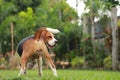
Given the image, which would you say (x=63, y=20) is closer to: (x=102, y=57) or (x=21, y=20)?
(x=21, y=20)

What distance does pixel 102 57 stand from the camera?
20781mm

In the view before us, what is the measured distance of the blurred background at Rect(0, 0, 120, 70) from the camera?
2025 centimetres

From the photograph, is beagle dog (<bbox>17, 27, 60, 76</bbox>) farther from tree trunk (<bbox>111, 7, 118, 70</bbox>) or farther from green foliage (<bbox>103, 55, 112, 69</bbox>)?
green foliage (<bbox>103, 55, 112, 69</bbox>)

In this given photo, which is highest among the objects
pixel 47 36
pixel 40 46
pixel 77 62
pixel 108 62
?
pixel 47 36

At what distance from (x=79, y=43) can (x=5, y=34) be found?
4728mm

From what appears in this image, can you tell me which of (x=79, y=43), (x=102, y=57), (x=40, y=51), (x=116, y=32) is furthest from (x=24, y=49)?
(x=79, y=43)

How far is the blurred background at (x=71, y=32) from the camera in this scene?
797 inches

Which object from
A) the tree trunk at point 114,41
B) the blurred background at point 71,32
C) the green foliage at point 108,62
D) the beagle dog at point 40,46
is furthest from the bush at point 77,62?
the beagle dog at point 40,46

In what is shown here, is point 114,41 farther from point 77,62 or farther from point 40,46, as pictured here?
point 40,46

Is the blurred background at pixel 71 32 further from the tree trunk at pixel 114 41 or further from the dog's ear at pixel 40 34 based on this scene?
the dog's ear at pixel 40 34

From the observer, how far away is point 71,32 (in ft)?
73.7

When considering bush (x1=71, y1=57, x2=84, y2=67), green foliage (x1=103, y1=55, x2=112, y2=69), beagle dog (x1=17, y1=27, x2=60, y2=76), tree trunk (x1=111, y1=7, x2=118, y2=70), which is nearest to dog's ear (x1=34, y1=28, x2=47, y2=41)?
beagle dog (x1=17, y1=27, x2=60, y2=76)

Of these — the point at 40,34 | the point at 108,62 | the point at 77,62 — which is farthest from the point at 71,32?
the point at 40,34

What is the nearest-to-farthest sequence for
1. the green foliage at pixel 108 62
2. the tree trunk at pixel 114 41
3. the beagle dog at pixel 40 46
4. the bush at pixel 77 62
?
the beagle dog at pixel 40 46 < the tree trunk at pixel 114 41 < the green foliage at pixel 108 62 < the bush at pixel 77 62
